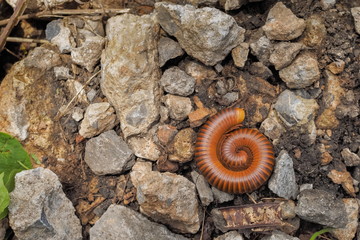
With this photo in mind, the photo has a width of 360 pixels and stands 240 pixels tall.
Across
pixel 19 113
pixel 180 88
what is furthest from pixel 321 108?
pixel 19 113

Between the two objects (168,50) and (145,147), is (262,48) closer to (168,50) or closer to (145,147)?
(168,50)

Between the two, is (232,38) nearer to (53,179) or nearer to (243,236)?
(243,236)

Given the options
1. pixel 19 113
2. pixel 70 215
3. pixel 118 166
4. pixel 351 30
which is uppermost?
pixel 351 30

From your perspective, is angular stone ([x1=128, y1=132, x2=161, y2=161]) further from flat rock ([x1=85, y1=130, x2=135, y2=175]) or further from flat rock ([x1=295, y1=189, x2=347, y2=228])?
flat rock ([x1=295, y1=189, x2=347, y2=228])

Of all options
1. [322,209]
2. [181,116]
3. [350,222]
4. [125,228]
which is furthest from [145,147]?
[350,222]

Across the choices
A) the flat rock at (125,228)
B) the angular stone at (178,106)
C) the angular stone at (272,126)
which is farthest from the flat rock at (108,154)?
the angular stone at (272,126)

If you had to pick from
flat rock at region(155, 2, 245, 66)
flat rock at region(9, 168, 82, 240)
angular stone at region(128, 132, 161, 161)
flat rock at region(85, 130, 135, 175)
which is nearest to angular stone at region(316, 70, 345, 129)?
flat rock at region(155, 2, 245, 66)

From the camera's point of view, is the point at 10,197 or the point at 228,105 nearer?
the point at 10,197
